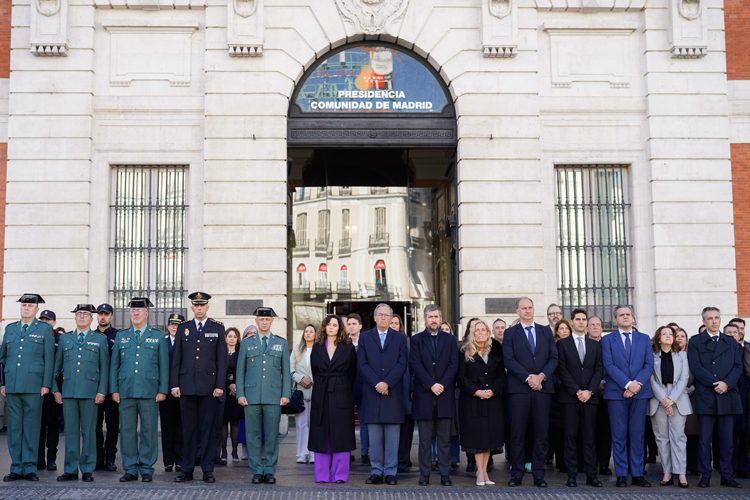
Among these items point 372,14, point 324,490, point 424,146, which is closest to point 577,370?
point 324,490

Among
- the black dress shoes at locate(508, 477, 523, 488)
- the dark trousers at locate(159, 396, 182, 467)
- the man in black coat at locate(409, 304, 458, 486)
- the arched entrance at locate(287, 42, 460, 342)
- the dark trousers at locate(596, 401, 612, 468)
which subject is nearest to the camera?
the black dress shoes at locate(508, 477, 523, 488)

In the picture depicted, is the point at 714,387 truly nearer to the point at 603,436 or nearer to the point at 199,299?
the point at 603,436

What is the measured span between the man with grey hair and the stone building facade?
4905mm

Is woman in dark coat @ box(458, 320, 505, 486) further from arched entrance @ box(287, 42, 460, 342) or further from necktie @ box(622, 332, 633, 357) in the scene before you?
arched entrance @ box(287, 42, 460, 342)

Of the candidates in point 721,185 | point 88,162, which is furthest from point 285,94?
point 721,185

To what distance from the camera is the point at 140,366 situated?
29.8 feet

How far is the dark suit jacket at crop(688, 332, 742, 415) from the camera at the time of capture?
9.12m

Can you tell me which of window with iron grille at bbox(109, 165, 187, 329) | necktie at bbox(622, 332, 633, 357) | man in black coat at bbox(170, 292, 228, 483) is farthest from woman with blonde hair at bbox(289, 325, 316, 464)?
window with iron grille at bbox(109, 165, 187, 329)

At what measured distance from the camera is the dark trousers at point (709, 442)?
9.04m

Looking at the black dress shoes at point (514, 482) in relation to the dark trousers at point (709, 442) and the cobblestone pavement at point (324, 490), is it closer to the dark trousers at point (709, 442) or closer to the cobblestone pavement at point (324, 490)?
the cobblestone pavement at point (324, 490)

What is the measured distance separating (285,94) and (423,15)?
3.13 metres

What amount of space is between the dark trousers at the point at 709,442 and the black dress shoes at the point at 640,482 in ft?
2.29

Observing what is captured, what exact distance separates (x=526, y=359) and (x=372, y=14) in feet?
27.3

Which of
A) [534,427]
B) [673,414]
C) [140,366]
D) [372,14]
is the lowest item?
[534,427]
